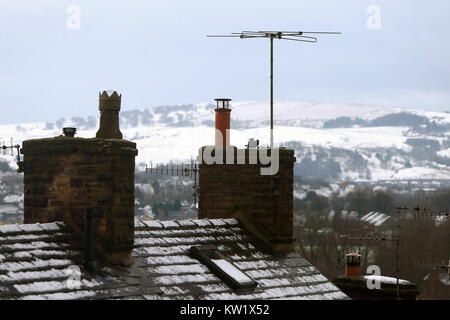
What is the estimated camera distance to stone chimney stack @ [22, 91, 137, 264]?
19.0 m

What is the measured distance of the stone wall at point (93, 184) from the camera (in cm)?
1903

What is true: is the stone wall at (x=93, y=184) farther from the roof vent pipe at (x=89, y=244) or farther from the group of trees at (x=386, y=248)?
the group of trees at (x=386, y=248)

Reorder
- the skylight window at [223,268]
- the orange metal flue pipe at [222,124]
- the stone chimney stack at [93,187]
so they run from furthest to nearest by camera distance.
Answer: the orange metal flue pipe at [222,124] < the skylight window at [223,268] < the stone chimney stack at [93,187]

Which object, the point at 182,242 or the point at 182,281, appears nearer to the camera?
the point at 182,281

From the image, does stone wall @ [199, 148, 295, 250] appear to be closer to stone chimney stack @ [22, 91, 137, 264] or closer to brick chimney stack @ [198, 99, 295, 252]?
brick chimney stack @ [198, 99, 295, 252]

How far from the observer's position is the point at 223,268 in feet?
66.8

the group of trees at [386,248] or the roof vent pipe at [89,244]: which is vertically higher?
the roof vent pipe at [89,244]

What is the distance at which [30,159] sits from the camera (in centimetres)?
1977

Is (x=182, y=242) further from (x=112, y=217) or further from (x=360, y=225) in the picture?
(x=360, y=225)

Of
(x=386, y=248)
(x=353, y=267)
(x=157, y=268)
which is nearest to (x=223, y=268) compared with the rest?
(x=157, y=268)

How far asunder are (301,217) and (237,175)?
120 m

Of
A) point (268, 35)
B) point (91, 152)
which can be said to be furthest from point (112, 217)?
point (268, 35)

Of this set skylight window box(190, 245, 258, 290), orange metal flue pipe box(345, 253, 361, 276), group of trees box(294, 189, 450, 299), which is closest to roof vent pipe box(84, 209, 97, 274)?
skylight window box(190, 245, 258, 290)

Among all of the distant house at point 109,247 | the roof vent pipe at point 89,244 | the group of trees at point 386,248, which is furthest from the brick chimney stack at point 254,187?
the group of trees at point 386,248
